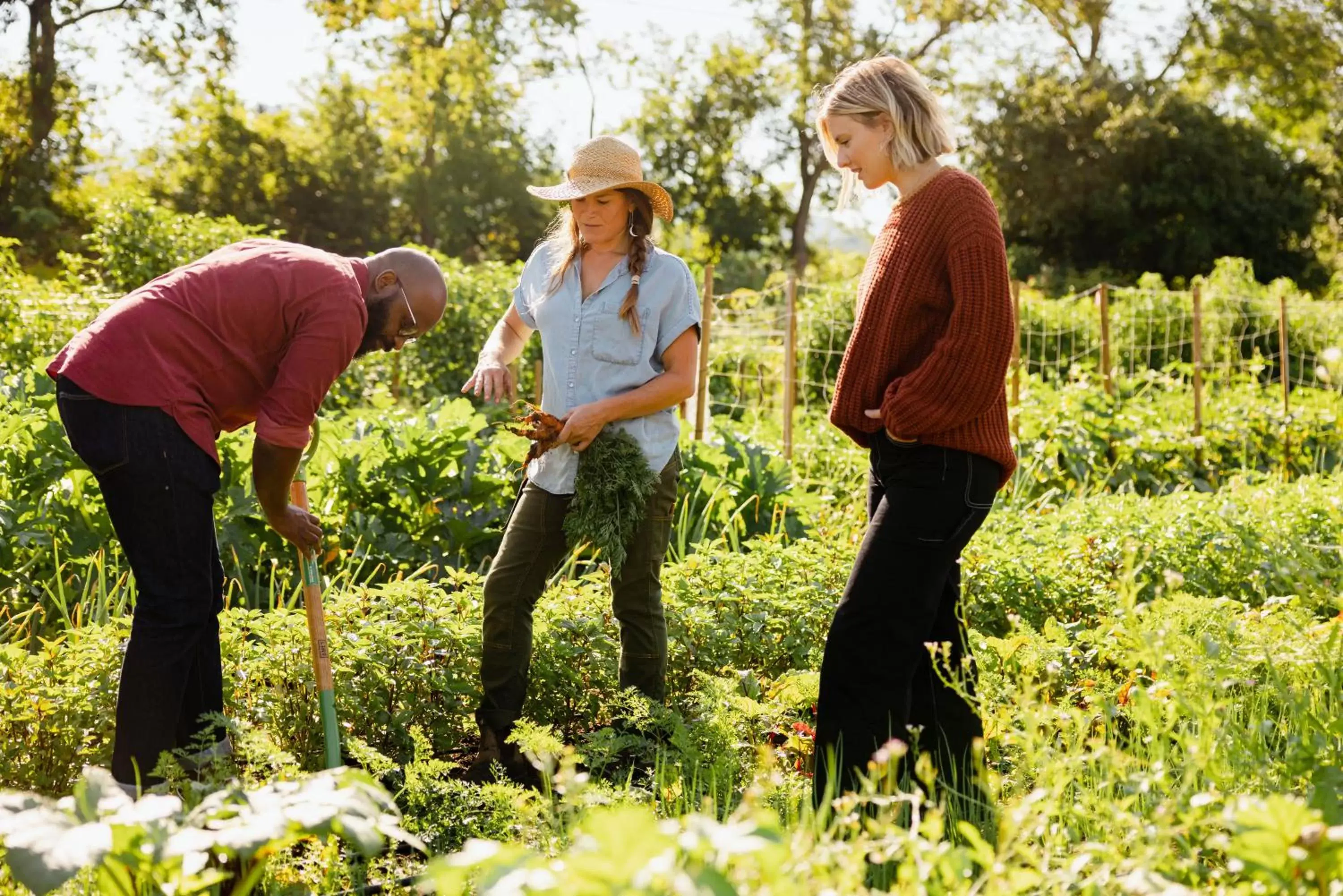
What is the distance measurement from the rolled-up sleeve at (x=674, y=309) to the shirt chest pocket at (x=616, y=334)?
50 millimetres

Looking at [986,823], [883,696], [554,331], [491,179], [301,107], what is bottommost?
[986,823]

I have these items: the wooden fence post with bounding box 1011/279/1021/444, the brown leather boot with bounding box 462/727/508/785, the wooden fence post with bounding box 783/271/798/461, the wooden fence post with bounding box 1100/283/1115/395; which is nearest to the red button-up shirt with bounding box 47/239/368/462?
the brown leather boot with bounding box 462/727/508/785

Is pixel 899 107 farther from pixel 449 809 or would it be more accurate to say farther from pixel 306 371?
pixel 449 809

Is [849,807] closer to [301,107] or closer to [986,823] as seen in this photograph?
[986,823]


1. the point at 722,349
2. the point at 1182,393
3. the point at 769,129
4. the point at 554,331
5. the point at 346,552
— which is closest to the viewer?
the point at 554,331

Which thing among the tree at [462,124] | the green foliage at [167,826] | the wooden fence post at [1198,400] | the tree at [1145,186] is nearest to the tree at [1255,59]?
the tree at [1145,186]

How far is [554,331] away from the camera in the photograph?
327 centimetres

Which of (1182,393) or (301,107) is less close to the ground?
(301,107)

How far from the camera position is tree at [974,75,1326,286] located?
2530 cm

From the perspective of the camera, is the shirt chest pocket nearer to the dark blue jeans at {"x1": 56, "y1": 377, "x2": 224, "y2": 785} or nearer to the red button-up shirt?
the red button-up shirt

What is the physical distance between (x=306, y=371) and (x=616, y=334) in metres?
0.93

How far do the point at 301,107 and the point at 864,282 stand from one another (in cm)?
2885

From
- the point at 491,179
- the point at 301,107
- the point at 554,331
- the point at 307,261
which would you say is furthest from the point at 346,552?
the point at 301,107

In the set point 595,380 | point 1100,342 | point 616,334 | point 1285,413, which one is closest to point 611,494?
point 595,380
